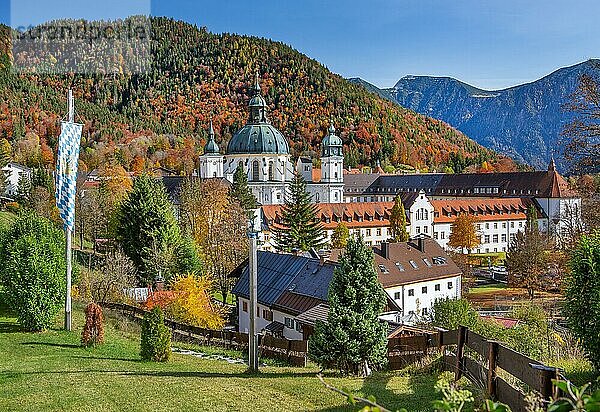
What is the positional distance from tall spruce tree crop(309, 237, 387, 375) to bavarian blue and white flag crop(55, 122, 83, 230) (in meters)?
8.97

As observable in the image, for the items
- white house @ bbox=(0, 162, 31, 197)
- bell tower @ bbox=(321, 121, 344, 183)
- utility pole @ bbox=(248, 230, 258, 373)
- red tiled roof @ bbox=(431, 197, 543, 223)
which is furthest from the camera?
bell tower @ bbox=(321, 121, 344, 183)

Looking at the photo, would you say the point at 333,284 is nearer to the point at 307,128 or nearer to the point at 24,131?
the point at 24,131

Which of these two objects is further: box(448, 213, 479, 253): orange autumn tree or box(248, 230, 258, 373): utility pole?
box(448, 213, 479, 253): orange autumn tree

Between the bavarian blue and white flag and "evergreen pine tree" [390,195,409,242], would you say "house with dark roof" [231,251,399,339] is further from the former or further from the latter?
"evergreen pine tree" [390,195,409,242]

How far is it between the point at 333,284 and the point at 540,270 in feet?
107

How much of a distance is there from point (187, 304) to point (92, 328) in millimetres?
9335

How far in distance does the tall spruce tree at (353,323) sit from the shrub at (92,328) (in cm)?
624

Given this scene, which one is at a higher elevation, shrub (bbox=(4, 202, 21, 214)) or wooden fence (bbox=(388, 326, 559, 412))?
shrub (bbox=(4, 202, 21, 214))

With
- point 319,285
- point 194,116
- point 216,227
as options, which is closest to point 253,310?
point 319,285

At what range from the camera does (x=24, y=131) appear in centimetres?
10744

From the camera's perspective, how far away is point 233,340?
73.3 ft

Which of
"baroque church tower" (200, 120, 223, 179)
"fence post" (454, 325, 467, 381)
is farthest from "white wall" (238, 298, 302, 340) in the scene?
"baroque church tower" (200, 120, 223, 179)

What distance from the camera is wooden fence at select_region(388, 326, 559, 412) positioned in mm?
6438

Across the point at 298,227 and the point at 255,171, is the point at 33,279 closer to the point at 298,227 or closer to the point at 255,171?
the point at 298,227
